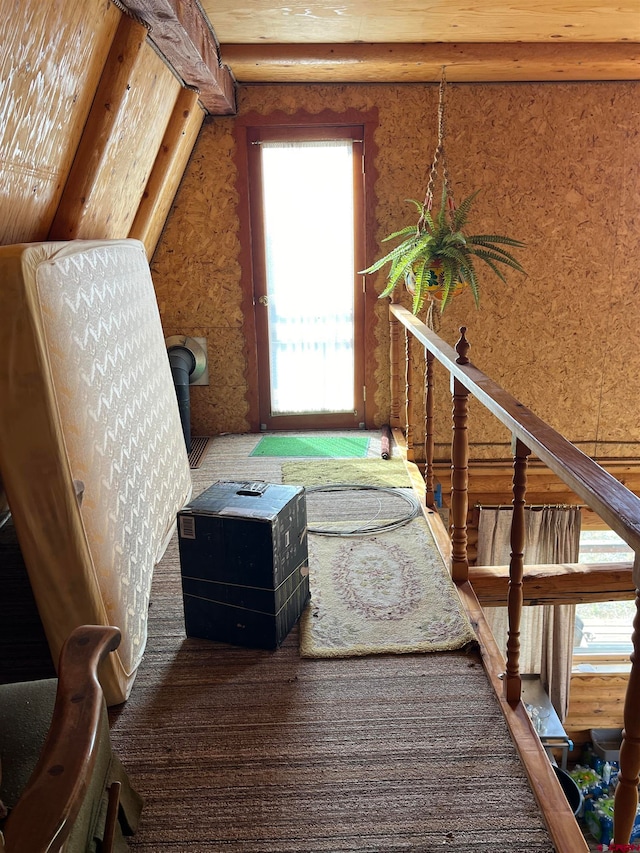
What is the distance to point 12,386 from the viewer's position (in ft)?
5.89

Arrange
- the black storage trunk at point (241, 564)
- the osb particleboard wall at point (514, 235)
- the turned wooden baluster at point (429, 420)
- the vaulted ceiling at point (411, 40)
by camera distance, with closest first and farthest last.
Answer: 1. the black storage trunk at point (241, 564)
2. the turned wooden baluster at point (429, 420)
3. the vaulted ceiling at point (411, 40)
4. the osb particleboard wall at point (514, 235)

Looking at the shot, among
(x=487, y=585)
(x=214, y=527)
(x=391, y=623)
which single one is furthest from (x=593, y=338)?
(x=214, y=527)

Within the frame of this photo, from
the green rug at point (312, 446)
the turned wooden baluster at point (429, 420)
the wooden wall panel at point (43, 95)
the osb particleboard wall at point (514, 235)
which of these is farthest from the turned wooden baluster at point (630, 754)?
the osb particleboard wall at point (514, 235)

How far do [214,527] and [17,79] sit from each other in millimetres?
1388

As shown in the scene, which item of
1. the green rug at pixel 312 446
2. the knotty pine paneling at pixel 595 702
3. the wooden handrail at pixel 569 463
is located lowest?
the knotty pine paneling at pixel 595 702

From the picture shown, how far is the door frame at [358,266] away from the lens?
4312 mm

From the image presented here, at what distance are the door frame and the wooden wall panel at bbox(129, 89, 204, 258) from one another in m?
0.37

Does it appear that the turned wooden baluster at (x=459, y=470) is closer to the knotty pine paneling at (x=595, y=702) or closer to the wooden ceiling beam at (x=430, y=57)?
the wooden ceiling beam at (x=430, y=57)

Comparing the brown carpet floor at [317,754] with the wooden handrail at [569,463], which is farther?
the brown carpet floor at [317,754]

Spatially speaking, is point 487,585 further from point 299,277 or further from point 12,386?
point 299,277

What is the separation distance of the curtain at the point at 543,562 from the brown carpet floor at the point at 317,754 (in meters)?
2.96

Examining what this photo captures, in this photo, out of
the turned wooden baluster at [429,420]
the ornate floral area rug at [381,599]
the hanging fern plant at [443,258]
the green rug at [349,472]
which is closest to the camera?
the ornate floral area rug at [381,599]

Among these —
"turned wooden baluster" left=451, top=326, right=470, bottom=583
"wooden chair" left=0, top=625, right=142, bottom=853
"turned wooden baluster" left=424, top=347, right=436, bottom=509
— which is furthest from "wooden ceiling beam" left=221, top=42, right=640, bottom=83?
"wooden chair" left=0, top=625, right=142, bottom=853

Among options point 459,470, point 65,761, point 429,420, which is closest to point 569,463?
point 459,470
